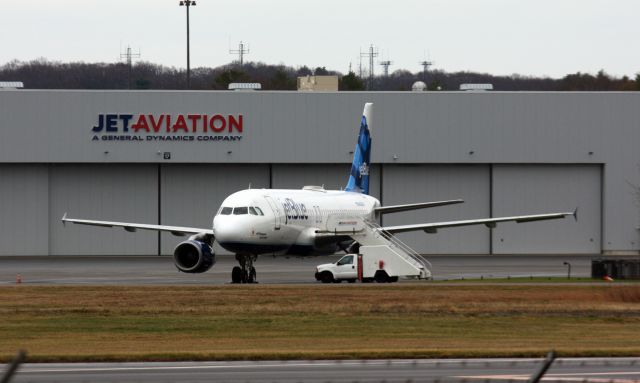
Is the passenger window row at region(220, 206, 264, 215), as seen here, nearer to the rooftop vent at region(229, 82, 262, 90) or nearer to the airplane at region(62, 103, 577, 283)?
the airplane at region(62, 103, 577, 283)

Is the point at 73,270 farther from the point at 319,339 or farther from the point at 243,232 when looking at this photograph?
the point at 319,339

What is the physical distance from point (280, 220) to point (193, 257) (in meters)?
4.09

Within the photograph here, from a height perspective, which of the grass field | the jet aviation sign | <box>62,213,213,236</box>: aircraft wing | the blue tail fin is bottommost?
the grass field

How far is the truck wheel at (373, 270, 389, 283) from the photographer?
52906 mm

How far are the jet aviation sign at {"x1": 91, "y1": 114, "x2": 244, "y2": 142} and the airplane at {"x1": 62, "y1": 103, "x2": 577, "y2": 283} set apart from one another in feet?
54.6

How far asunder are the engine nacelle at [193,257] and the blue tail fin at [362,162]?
1630cm

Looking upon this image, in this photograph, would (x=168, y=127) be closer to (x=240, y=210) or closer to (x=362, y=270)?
(x=240, y=210)

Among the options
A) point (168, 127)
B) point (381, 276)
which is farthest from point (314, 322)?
point (168, 127)

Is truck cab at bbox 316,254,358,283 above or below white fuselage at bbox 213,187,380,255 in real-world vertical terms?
below

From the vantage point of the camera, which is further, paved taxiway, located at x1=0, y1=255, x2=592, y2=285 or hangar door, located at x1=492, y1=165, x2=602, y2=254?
hangar door, located at x1=492, y1=165, x2=602, y2=254

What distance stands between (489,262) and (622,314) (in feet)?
120

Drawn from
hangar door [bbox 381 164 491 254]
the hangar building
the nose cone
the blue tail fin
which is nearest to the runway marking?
the nose cone

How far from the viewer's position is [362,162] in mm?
69250

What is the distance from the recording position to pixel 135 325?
106 feet
